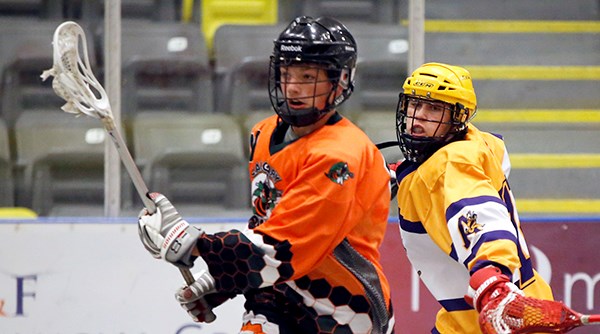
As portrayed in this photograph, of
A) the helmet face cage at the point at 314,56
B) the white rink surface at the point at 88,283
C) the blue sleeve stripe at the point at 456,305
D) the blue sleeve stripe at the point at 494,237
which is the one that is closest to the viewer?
the blue sleeve stripe at the point at 494,237

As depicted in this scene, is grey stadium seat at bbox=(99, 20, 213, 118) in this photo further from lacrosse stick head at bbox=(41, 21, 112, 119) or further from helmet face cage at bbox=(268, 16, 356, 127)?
helmet face cage at bbox=(268, 16, 356, 127)

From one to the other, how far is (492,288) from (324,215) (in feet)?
1.38

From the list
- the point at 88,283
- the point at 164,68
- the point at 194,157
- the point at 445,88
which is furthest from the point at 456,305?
the point at 164,68

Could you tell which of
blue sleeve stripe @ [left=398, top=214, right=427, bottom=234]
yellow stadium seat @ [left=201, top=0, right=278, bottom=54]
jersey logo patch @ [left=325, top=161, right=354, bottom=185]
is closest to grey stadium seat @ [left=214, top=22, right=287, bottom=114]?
yellow stadium seat @ [left=201, top=0, right=278, bottom=54]

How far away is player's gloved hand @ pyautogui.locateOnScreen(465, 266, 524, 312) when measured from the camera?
2334 millimetres

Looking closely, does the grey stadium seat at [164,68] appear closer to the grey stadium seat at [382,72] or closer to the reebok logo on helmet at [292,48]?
the grey stadium seat at [382,72]

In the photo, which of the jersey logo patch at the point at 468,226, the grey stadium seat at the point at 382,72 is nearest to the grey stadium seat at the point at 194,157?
the grey stadium seat at the point at 382,72

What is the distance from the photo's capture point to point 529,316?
2316mm

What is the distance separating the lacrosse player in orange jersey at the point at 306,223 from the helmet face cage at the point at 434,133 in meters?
0.17

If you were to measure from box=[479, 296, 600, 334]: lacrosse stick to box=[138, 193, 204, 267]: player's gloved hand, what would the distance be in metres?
0.69

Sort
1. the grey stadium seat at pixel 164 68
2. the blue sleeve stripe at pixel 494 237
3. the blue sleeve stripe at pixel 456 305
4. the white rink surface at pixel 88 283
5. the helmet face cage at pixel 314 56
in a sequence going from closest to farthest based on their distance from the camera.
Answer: the blue sleeve stripe at pixel 494 237 < the helmet face cage at pixel 314 56 < the blue sleeve stripe at pixel 456 305 < the white rink surface at pixel 88 283 < the grey stadium seat at pixel 164 68

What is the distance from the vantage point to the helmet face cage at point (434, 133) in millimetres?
2830

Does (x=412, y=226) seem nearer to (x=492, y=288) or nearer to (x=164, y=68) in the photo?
(x=492, y=288)

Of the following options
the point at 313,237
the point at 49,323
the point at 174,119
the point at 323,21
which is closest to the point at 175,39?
the point at 174,119
